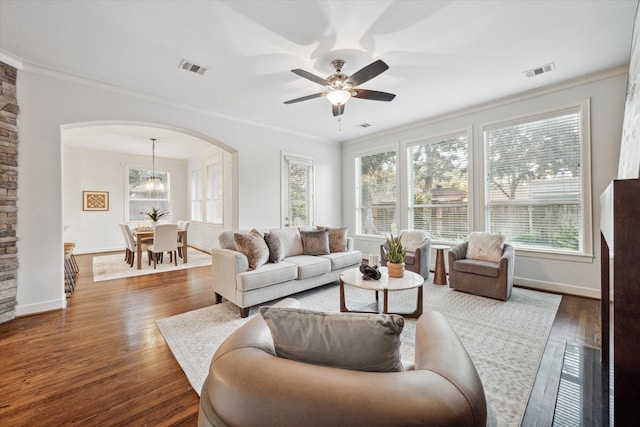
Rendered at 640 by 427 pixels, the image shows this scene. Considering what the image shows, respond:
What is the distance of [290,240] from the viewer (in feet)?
13.9

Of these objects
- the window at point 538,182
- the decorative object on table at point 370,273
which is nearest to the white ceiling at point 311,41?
the window at point 538,182

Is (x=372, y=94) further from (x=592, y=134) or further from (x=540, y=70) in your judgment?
(x=592, y=134)

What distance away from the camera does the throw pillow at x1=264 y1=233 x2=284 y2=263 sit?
11.8 ft

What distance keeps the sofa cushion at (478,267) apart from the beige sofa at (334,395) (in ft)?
10.4

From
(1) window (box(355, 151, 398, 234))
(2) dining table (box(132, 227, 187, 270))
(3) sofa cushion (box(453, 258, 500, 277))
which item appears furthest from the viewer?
(1) window (box(355, 151, 398, 234))

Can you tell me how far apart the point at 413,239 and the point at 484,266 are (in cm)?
132

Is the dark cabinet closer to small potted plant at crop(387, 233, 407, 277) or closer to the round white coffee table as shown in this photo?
the round white coffee table

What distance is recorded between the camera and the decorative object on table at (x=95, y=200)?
7254 mm

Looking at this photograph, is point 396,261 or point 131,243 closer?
point 396,261

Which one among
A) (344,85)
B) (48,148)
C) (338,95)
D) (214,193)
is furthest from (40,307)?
(214,193)

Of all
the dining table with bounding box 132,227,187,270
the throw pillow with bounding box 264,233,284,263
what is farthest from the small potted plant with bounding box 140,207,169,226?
the throw pillow with bounding box 264,233,284,263

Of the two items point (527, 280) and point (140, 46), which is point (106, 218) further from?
point (527, 280)

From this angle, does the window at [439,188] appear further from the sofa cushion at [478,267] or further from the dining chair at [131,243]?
the dining chair at [131,243]

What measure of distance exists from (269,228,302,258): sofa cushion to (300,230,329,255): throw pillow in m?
0.08
